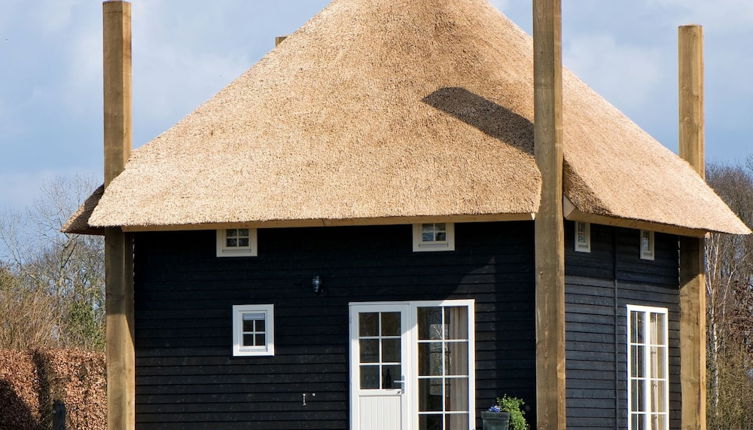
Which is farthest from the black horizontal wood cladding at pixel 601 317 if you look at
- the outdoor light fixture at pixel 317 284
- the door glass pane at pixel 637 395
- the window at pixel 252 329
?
the window at pixel 252 329

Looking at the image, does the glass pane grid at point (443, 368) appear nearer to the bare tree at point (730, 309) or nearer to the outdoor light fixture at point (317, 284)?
the outdoor light fixture at point (317, 284)

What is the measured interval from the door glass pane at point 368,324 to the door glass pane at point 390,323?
0.10 metres

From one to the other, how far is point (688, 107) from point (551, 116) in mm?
5739

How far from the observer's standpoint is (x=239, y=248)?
20094 millimetres

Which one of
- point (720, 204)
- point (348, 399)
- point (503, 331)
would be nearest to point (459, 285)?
point (503, 331)

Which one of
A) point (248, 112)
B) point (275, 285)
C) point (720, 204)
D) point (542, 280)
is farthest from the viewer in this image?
point (720, 204)

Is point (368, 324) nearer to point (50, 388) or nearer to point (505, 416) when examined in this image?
point (505, 416)

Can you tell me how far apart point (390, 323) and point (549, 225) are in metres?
2.70

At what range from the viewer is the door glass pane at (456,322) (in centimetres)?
1917

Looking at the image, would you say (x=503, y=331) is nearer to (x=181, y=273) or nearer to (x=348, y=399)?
(x=348, y=399)

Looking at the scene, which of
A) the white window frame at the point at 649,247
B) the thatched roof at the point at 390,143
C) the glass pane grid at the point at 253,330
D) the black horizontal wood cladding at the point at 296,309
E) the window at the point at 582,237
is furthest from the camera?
the white window frame at the point at 649,247

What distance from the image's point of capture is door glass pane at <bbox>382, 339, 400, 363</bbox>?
19266mm

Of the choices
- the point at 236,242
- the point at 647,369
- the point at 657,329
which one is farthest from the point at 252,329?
the point at 657,329

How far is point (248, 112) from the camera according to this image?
2138 cm
